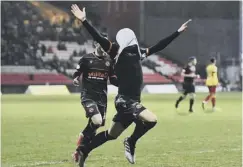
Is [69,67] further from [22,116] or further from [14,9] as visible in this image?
[22,116]

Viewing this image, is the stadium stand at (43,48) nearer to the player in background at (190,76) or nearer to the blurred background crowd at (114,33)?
the blurred background crowd at (114,33)

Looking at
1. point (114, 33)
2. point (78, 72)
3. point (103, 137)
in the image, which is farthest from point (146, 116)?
point (114, 33)

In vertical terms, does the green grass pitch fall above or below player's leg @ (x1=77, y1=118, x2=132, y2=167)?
below

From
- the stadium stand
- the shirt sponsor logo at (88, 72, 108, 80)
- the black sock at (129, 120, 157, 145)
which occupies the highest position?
the shirt sponsor logo at (88, 72, 108, 80)

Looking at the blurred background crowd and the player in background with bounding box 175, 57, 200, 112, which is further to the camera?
the blurred background crowd

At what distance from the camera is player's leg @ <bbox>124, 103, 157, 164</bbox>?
814cm

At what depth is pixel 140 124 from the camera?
332 inches

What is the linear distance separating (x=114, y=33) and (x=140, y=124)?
1850 inches

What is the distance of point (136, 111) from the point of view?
320 inches

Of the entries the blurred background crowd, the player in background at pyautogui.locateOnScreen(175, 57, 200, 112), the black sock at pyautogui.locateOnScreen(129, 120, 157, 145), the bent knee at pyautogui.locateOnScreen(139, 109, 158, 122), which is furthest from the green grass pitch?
the blurred background crowd

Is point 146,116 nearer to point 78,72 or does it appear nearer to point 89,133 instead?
point 89,133

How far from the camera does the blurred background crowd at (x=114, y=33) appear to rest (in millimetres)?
50844

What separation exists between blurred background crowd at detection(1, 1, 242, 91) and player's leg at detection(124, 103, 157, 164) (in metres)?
41.0

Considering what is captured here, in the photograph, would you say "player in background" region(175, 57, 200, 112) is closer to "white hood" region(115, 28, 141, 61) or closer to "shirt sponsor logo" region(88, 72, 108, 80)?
"shirt sponsor logo" region(88, 72, 108, 80)
